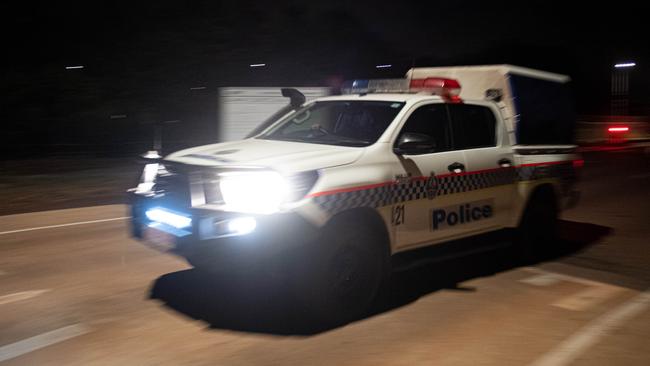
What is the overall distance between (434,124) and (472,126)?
1.87 ft

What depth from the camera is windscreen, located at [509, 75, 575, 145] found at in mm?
7359

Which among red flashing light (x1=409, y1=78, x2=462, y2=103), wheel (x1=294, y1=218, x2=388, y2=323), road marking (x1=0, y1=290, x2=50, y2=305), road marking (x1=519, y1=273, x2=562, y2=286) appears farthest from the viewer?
road marking (x1=519, y1=273, x2=562, y2=286)

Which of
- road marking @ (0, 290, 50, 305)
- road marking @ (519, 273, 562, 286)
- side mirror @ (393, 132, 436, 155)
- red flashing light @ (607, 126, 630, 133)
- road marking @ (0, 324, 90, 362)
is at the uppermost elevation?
side mirror @ (393, 132, 436, 155)

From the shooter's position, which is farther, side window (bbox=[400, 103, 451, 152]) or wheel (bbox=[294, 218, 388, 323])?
side window (bbox=[400, 103, 451, 152])

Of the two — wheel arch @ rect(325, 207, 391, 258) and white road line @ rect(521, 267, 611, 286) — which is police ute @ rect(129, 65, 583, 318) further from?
white road line @ rect(521, 267, 611, 286)

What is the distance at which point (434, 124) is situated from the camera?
6352mm

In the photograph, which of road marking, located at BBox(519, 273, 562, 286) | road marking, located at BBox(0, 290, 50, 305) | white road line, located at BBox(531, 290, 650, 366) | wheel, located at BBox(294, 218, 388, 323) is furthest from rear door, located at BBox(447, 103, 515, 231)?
road marking, located at BBox(0, 290, 50, 305)

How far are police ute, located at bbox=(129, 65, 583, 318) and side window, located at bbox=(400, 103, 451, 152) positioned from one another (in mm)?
13

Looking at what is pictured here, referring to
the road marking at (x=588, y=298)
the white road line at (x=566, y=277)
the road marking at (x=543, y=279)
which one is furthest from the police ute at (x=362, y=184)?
the road marking at (x=588, y=298)

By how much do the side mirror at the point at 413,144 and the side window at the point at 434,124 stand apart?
36 cm

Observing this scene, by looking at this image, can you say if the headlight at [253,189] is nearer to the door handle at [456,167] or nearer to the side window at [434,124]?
the side window at [434,124]

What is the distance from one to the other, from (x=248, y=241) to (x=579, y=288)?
11.3 ft

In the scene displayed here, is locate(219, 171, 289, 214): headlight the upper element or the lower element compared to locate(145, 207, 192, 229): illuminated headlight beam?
upper

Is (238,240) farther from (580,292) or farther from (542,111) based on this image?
(542,111)
